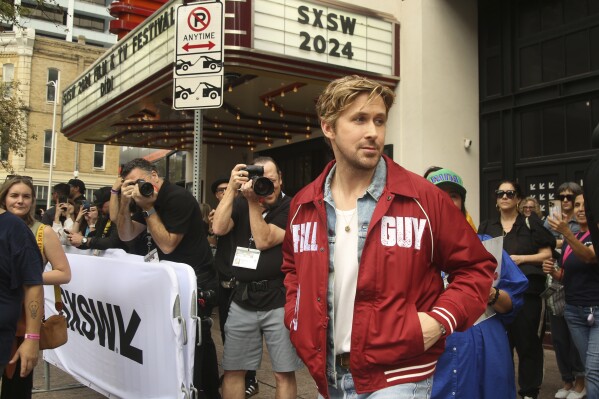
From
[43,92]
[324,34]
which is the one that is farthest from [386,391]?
[43,92]

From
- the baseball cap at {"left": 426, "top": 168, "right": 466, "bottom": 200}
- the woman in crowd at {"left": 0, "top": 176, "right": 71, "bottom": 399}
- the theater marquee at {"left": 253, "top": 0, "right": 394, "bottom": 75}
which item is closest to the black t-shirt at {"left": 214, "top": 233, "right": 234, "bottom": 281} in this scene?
the woman in crowd at {"left": 0, "top": 176, "right": 71, "bottom": 399}

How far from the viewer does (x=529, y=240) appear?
5.56 meters

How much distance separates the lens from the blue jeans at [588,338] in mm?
3992

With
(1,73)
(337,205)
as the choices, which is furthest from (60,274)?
(1,73)

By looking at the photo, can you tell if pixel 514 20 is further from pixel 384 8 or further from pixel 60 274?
pixel 60 274

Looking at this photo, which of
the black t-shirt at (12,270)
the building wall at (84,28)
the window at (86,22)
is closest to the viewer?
the black t-shirt at (12,270)

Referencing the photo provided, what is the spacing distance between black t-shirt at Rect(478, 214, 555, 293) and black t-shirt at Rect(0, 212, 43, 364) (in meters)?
3.89

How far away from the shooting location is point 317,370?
2264 mm

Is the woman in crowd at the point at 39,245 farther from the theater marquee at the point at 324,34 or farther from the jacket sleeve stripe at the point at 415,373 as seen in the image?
the theater marquee at the point at 324,34

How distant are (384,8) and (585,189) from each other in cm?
795

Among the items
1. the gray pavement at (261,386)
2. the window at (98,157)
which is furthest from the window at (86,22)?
the gray pavement at (261,386)

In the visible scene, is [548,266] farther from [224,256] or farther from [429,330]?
[429,330]

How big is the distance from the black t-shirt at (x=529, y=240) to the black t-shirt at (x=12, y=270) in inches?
153

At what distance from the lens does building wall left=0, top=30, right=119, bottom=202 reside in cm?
3791
